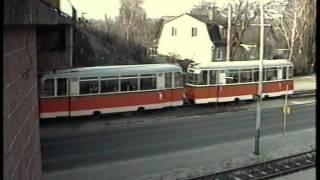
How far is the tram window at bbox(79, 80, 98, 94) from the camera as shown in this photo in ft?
84.0

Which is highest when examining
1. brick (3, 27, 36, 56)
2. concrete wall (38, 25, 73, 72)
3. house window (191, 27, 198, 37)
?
house window (191, 27, 198, 37)

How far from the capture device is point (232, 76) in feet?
103

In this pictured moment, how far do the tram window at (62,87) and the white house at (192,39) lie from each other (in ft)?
112

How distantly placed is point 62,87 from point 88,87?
1.26 meters

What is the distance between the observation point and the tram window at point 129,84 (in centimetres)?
2678

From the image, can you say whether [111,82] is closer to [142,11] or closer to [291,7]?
[291,7]

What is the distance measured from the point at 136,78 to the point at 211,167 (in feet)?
37.5

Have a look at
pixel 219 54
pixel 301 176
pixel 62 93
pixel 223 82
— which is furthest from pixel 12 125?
pixel 219 54

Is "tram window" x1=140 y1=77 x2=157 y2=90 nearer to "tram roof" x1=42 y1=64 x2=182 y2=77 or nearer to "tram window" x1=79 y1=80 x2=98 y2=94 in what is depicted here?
"tram roof" x1=42 y1=64 x2=182 y2=77

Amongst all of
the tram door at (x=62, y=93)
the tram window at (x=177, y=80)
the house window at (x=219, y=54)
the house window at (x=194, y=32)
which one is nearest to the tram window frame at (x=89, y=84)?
the tram door at (x=62, y=93)

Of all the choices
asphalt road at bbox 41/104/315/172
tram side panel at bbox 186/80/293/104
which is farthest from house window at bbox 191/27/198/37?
asphalt road at bbox 41/104/315/172

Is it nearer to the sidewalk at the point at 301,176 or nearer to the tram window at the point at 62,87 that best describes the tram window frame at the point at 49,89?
the tram window at the point at 62,87

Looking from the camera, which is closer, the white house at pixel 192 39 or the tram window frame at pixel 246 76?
the tram window frame at pixel 246 76

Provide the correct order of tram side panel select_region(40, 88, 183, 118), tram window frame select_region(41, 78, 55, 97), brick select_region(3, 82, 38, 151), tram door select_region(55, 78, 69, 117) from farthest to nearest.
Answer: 1. tram door select_region(55, 78, 69, 117)
2. tram side panel select_region(40, 88, 183, 118)
3. tram window frame select_region(41, 78, 55, 97)
4. brick select_region(3, 82, 38, 151)
